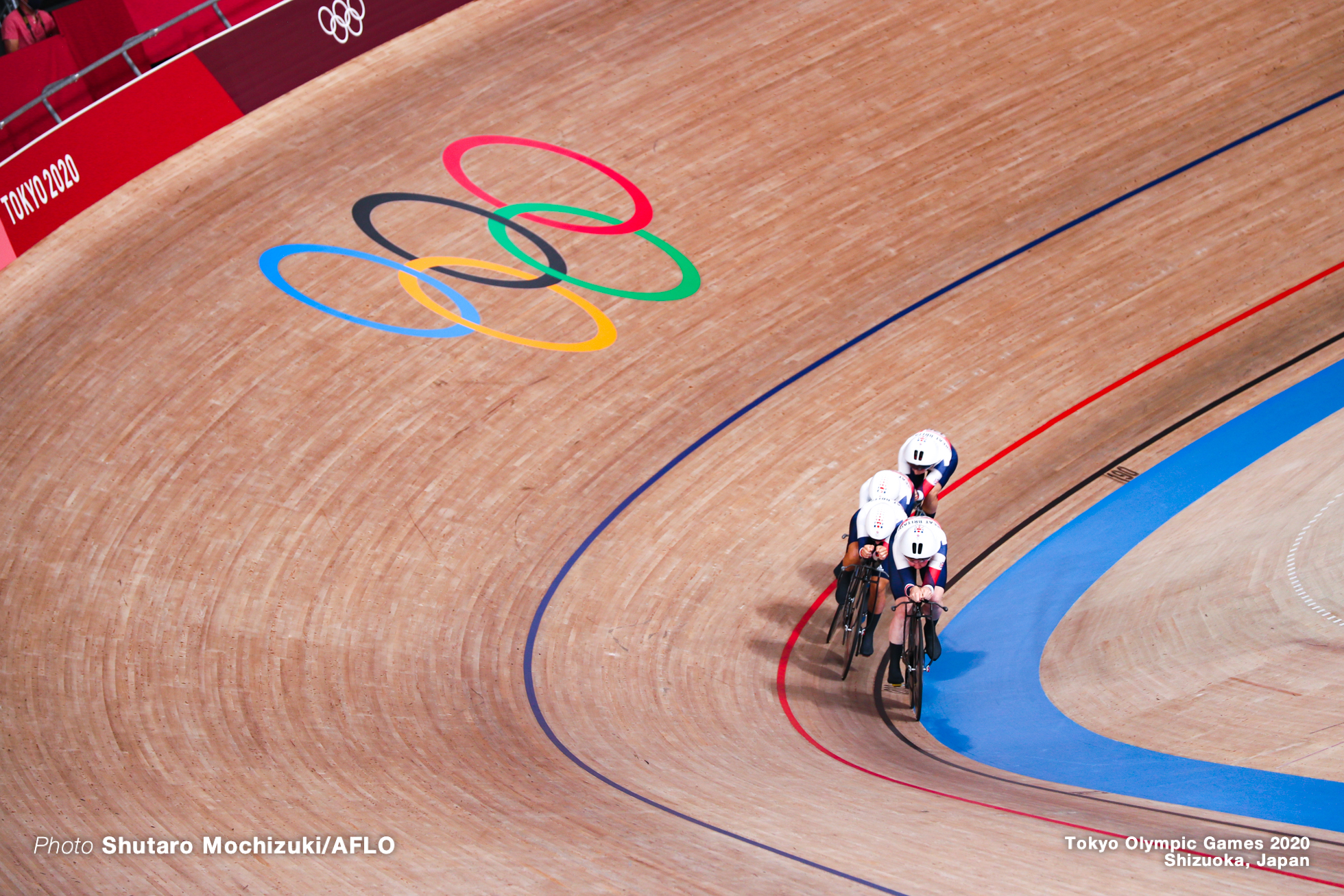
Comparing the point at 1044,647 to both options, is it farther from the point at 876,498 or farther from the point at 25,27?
the point at 25,27

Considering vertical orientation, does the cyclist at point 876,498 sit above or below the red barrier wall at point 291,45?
below

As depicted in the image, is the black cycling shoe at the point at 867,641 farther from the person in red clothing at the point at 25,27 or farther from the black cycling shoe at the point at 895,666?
the person in red clothing at the point at 25,27

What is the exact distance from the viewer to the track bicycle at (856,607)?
5609mm

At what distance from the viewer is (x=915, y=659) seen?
529 centimetres

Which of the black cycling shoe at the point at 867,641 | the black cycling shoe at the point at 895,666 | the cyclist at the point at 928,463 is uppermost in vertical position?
the cyclist at the point at 928,463

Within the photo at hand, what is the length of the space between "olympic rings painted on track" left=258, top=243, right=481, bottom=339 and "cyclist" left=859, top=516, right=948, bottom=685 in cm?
358

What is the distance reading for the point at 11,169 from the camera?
7.32m

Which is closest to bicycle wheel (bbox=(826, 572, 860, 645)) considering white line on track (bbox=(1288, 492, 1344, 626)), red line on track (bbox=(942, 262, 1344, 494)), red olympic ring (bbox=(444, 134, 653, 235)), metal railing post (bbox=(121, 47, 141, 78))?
red line on track (bbox=(942, 262, 1344, 494))

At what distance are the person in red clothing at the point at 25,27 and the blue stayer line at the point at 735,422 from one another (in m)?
5.74

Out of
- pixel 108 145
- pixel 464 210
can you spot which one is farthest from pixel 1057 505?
pixel 108 145

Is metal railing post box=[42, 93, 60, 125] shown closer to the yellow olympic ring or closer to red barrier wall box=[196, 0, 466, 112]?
red barrier wall box=[196, 0, 466, 112]

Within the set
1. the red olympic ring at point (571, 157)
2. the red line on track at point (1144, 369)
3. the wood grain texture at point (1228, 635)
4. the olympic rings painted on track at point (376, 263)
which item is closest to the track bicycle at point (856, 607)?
the wood grain texture at point (1228, 635)

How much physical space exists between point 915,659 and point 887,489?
90 cm

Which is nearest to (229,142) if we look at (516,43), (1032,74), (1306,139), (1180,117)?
(516,43)
